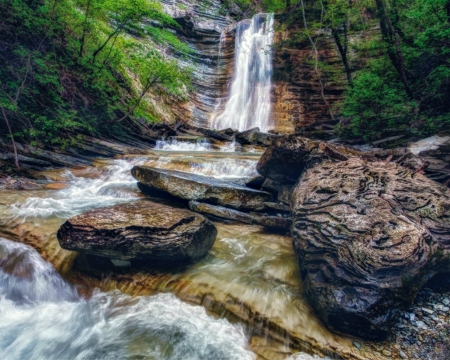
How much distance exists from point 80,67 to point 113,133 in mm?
2765

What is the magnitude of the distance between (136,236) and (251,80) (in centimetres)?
1943

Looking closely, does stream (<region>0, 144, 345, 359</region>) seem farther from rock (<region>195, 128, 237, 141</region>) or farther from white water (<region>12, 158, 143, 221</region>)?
rock (<region>195, 128, 237, 141</region>)

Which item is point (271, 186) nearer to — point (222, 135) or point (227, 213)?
point (227, 213)

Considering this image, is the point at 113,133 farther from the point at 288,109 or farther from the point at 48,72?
the point at 288,109

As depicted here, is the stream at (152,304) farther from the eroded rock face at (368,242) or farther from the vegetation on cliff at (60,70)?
the vegetation on cliff at (60,70)

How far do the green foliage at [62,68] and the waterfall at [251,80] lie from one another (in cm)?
864

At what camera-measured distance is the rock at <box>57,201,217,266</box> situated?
3305 millimetres

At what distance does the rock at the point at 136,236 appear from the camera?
3.30 m

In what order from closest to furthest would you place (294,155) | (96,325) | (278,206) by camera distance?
(96,325)
(294,155)
(278,206)

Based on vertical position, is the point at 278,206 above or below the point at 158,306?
above

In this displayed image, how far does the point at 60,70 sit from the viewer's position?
930 cm

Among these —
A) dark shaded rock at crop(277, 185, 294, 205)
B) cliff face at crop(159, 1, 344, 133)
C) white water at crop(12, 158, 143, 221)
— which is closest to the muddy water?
white water at crop(12, 158, 143, 221)

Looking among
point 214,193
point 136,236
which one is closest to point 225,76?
point 214,193

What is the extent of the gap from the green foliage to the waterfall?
340 inches
